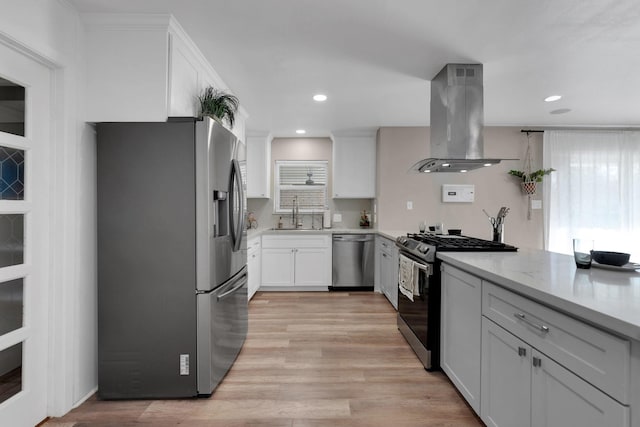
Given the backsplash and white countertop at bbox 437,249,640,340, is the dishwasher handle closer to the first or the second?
the backsplash

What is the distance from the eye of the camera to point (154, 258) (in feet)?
6.81

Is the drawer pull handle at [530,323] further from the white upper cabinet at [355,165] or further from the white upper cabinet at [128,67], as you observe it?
the white upper cabinet at [355,165]

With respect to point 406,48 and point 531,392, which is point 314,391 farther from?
point 406,48

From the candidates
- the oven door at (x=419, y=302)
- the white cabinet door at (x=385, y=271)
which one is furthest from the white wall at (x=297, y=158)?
the oven door at (x=419, y=302)

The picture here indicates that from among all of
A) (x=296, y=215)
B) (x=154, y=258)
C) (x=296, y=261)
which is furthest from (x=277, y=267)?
(x=154, y=258)

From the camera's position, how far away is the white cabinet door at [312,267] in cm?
486

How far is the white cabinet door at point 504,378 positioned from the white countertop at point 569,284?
0.86 ft

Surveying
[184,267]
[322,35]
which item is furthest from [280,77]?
[184,267]

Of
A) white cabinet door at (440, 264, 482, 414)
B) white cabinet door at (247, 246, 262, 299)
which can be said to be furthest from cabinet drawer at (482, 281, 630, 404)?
white cabinet door at (247, 246, 262, 299)

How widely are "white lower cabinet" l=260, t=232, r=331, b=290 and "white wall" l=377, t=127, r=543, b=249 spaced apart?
106 centimetres

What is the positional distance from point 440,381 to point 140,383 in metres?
2.01

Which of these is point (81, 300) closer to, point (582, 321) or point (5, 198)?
point (5, 198)

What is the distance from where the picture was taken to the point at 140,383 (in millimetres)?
2078

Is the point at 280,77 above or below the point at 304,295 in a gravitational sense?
above
